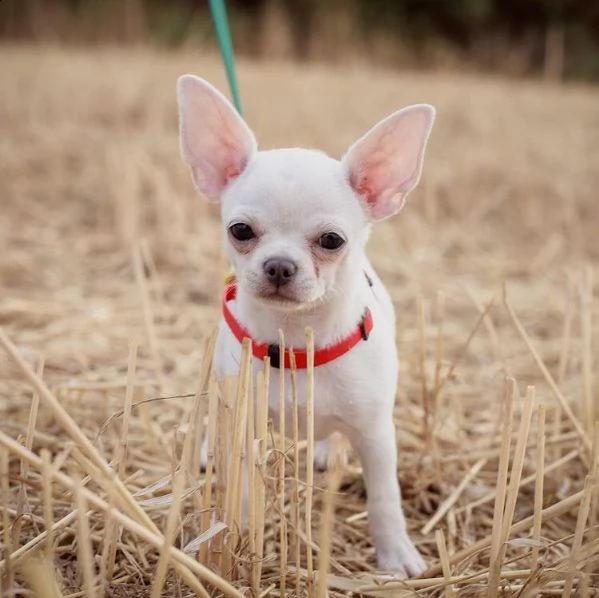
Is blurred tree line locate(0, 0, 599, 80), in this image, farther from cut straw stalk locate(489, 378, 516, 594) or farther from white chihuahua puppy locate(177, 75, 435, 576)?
cut straw stalk locate(489, 378, 516, 594)

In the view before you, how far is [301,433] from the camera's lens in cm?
188

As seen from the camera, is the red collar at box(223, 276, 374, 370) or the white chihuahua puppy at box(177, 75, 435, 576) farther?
the red collar at box(223, 276, 374, 370)

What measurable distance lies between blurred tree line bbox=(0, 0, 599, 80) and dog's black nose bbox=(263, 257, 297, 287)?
8.80 meters

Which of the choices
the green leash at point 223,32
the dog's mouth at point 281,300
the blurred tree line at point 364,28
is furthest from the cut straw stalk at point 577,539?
the blurred tree line at point 364,28

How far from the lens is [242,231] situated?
1.60 metres

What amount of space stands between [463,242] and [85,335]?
7.13ft

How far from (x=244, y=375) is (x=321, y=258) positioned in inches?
13.0

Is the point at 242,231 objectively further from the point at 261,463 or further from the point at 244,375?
the point at 261,463

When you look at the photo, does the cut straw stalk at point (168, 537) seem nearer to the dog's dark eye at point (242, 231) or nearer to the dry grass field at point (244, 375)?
the dry grass field at point (244, 375)

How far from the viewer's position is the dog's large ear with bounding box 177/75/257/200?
1.67m

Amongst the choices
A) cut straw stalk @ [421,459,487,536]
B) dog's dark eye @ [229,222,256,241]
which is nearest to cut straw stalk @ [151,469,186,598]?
dog's dark eye @ [229,222,256,241]

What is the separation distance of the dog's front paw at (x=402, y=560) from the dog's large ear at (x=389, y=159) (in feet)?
2.38

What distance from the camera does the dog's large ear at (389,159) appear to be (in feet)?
5.37

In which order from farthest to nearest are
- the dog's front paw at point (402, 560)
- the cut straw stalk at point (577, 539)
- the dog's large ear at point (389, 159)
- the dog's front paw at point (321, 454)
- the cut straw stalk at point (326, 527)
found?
the dog's front paw at point (321, 454) → the dog's front paw at point (402, 560) → the dog's large ear at point (389, 159) → the cut straw stalk at point (577, 539) → the cut straw stalk at point (326, 527)
